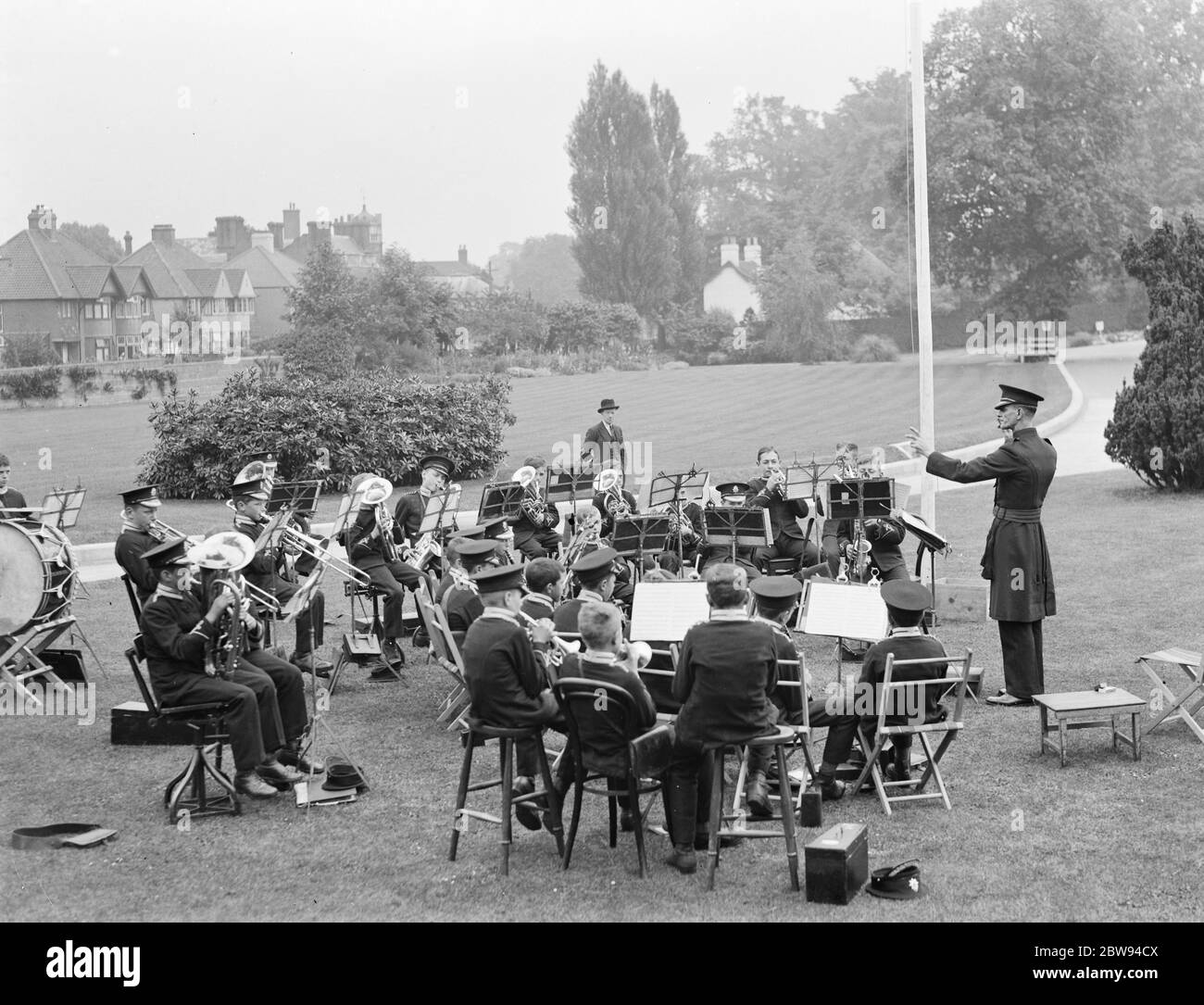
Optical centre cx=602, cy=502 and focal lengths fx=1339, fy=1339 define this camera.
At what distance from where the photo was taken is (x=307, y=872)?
7.70 meters

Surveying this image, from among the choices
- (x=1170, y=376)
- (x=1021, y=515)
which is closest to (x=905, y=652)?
(x=1021, y=515)

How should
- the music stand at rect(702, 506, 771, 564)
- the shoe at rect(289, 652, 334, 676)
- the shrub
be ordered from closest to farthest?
the shoe at rect(289, 652, 334, 676) → the music stand at rect(702, 506, 771, 564) → the shrub

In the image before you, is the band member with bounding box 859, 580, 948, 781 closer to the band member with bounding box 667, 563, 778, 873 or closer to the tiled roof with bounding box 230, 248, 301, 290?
the band member with bounding box 667, 563, 778, 873

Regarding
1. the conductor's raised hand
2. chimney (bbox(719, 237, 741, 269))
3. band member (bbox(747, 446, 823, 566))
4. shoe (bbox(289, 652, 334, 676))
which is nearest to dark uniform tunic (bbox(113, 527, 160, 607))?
shoe (bbox(289, 652, 334, 676))

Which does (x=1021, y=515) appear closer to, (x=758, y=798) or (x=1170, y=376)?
(x=758, y=798)

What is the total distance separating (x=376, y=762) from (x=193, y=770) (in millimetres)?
1526

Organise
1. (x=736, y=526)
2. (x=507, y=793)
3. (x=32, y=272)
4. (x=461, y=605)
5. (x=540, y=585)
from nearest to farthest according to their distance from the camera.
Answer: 1. (x=507, y=793)
2. (x=540, y=585)
3. (x=461, y=605)
4. (x=736, y=526)
5. (x=32, y=272)

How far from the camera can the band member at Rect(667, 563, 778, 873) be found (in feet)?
24.1

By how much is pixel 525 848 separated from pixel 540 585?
2.38 m

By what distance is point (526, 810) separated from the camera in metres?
8.25

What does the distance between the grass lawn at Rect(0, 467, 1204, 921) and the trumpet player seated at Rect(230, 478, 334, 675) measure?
3.31 ft

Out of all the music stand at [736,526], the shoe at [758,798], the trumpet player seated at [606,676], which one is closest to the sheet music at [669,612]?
the shoe at [758,798]
